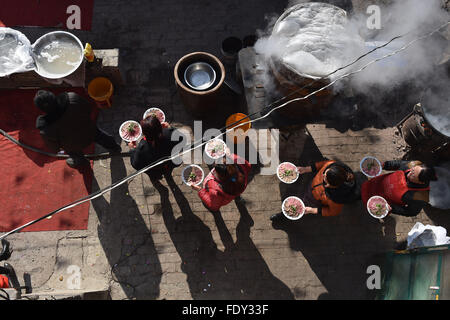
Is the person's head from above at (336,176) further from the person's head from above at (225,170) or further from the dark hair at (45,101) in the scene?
the dark hair at (45,101)

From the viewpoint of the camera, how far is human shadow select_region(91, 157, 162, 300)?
5.70 meters

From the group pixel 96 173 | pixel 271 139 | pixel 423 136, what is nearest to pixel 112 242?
pixel 96 173

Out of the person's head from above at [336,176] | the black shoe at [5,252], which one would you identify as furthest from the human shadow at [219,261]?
the black shoe at [5,252]

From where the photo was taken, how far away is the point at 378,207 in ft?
17.1

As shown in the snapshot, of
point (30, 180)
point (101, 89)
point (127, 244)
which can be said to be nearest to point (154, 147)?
point (127, 244)

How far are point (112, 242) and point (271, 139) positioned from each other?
4009 mm

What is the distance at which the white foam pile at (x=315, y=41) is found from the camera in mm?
4816

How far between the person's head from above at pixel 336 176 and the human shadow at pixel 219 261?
219 cm

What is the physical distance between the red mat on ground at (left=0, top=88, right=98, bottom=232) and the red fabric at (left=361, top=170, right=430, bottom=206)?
5.54 m

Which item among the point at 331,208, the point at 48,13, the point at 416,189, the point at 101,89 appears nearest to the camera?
the point at 416,189

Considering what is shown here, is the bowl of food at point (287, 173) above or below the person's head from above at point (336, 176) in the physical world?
above

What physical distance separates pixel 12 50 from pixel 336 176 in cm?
673

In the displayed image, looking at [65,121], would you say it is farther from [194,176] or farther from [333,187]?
[333,187]

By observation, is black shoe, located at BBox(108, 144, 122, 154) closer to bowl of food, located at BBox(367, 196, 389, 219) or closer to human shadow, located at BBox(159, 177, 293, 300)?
human shadow, located at BBox(159, 177, 293, 300)
